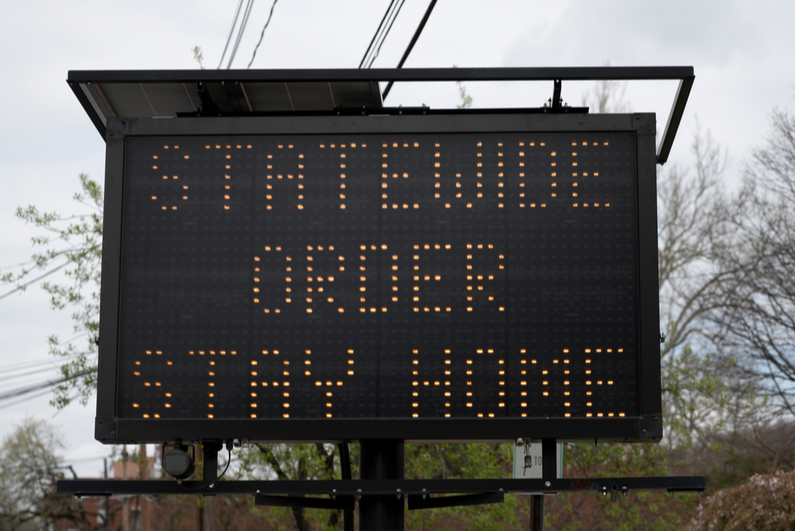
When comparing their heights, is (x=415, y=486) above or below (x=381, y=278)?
below

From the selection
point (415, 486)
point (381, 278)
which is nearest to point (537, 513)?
point (415, 486)

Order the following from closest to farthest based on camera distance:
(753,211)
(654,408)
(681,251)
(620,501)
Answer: (654,408) < (620,501) < (753,211) < (681,251)

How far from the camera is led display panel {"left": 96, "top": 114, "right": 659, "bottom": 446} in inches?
132

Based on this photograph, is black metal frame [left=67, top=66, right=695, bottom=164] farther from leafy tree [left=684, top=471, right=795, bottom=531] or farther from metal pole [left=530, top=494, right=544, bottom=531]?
leafy tree [left=684, top=471, right=795, bottom=531]

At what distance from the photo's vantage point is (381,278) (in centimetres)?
346

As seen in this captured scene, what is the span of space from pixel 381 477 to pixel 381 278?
1.28 metres

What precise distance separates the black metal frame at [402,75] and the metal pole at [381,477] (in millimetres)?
2006

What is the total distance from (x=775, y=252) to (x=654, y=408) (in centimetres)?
1602

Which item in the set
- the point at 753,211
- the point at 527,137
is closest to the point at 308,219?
the point at 527,137

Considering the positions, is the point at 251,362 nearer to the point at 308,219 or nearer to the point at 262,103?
the point at 308,219

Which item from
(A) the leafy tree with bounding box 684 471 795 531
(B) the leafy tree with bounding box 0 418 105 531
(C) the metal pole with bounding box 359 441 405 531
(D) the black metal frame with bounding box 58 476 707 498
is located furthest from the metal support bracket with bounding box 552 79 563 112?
(B) the leafy tree with bounding box 0 418 105 531

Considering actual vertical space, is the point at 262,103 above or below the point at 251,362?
above

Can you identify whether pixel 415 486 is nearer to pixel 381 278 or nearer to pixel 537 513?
pixel 381 278

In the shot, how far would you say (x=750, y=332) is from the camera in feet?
57.0
